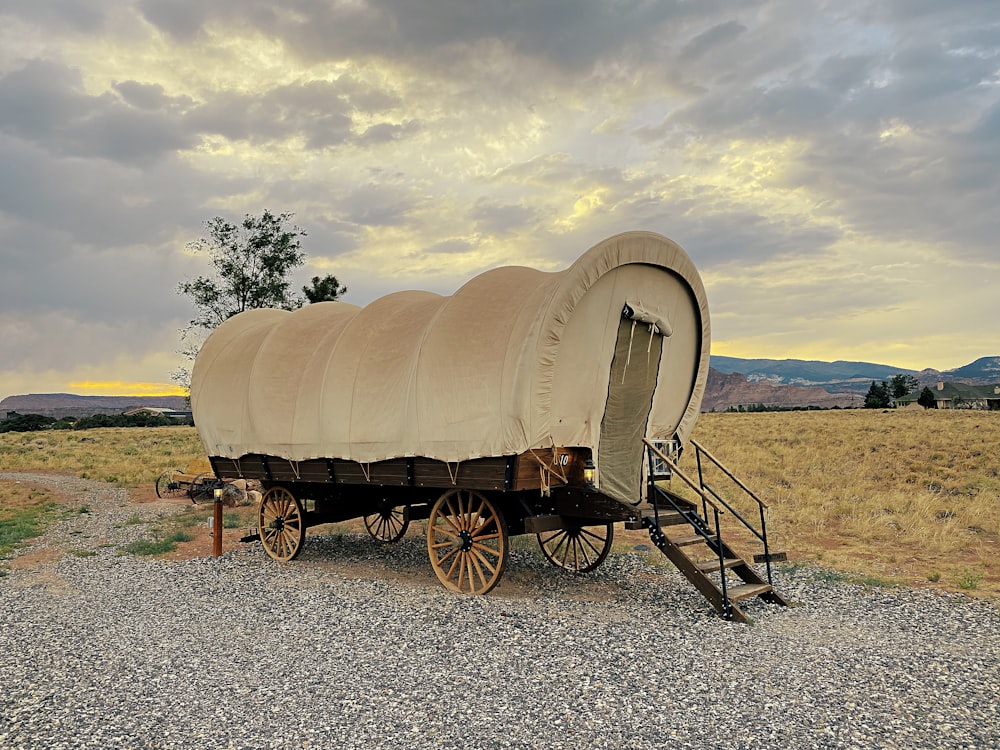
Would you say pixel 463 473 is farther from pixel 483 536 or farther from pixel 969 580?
pixel 969 580

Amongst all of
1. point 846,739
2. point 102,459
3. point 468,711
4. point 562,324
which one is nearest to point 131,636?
point 468,711

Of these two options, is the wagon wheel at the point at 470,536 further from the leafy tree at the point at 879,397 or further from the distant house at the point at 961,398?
the leafy tree at the point at 879,397

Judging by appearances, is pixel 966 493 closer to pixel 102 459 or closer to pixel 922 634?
pixel 922 634

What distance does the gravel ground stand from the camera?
535 centimetres

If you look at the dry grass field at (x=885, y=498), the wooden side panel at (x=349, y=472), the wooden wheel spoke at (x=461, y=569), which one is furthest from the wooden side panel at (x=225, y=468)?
the dry grass field at (x=885, y=498)

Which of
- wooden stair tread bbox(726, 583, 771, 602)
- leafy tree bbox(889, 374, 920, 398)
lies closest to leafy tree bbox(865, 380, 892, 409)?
leafy tree bbox(889, 374, 920, 398)

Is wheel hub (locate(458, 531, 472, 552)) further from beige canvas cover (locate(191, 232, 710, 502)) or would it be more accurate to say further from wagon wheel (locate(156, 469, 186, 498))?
wagon wheel (locate(156, 469, 186, 498))

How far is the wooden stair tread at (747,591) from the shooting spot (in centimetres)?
805

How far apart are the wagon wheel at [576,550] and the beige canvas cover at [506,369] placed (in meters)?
1.47

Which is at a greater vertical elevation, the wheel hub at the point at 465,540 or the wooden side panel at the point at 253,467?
the wooden side panel at the point at 253,467

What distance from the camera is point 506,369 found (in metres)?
8.23

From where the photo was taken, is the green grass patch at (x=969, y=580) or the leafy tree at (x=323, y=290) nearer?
the green grass patch at (x=969, y=580)

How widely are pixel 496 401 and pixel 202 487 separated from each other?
13.6 meters

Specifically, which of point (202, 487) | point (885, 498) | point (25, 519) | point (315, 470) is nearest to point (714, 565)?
point (315, 470)
